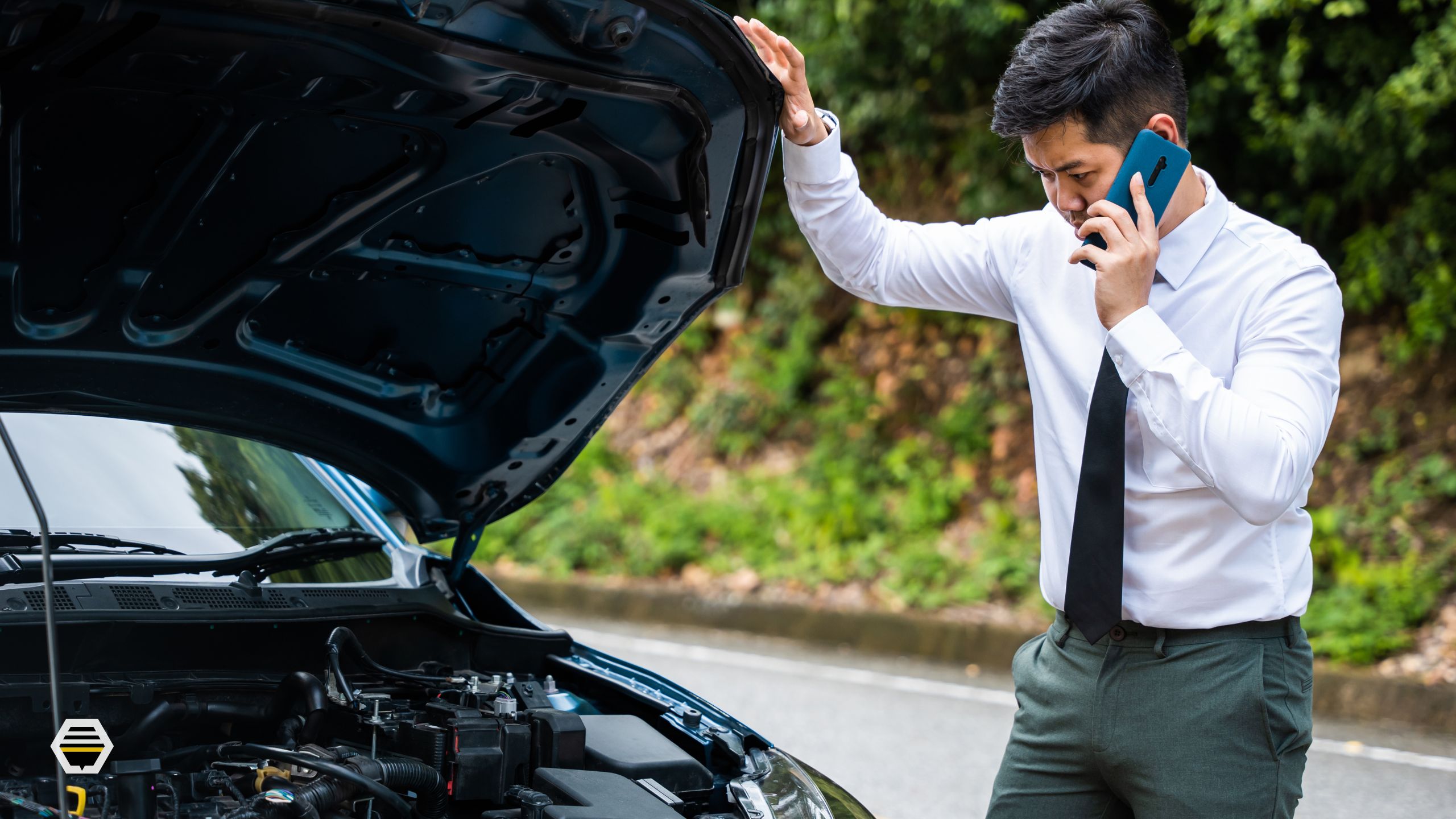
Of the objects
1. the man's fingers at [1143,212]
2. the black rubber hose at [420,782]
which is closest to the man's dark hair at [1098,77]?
the man's fingers at [1143,212]

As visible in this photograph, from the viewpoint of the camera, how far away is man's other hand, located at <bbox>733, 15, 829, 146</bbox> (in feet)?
7.36

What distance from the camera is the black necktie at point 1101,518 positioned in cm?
196

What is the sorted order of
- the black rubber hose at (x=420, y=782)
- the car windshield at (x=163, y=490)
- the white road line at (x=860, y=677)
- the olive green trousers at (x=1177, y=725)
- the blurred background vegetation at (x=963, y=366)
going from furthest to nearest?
the blurred background vegetation at (x=963, y=366) → the white road line at (x=860, y=677) → the car windshield at (x=163, y=490) → the black rubber hose at (x=420, y=782) → the olive green trousers at (x=1177, y=725)

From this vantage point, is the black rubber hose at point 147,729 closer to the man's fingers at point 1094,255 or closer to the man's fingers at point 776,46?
the man's fingers at point 776,46

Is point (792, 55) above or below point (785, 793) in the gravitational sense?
above

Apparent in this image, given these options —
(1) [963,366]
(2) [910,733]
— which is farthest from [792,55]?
(1) [963,366]

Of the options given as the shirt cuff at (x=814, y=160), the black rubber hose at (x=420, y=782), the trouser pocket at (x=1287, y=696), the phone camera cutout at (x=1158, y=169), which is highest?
the shirt cuff at (x=814, y=160)

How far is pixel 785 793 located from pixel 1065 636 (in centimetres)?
62

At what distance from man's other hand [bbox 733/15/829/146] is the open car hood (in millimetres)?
91

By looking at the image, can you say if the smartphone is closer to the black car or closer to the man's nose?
the man's nose

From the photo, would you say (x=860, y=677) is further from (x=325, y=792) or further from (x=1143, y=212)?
(x=1143, y=212)

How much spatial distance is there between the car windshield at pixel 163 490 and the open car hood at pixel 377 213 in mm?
185

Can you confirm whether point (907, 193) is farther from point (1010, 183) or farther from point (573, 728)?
point (573, 728)

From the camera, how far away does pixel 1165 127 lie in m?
1.96
